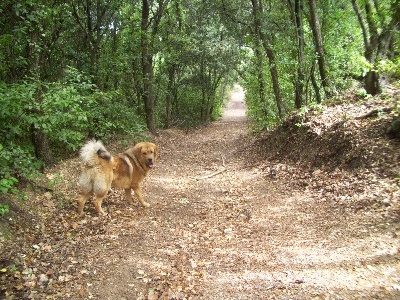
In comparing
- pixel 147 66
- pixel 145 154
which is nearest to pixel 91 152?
pixel 145 154

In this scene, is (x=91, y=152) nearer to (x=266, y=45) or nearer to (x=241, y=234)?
(x=241, y=234)

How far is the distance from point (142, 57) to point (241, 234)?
13781mm

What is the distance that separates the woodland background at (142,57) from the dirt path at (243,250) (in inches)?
75.6

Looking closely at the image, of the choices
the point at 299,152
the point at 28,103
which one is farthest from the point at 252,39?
the point at 28,103

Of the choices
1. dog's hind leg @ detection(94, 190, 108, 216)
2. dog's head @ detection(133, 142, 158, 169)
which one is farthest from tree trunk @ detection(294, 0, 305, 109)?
dog's hind leg @ detection(94, 190, 108, 216)

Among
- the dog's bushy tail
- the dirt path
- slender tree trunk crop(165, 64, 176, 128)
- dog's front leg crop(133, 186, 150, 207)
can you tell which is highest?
slender tree trunk crop(165, 64, 176, 128)

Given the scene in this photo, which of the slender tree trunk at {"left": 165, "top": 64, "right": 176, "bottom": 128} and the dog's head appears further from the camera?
the slender tree trunk at {"left": 165, "top": 64, "right": 176, "bottom": 128}

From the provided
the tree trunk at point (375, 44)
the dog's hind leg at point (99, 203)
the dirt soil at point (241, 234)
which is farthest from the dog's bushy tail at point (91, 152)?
the tree trunk at point (375, 44)

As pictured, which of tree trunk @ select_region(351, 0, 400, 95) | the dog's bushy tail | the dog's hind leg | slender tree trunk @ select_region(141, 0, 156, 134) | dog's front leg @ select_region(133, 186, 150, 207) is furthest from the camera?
slender tree trunk @ select_region(141, 0, 156, 134)

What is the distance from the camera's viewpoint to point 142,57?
1766cm

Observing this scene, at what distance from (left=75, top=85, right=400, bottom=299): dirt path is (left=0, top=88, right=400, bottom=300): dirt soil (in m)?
0.02

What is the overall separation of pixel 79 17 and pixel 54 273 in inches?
480

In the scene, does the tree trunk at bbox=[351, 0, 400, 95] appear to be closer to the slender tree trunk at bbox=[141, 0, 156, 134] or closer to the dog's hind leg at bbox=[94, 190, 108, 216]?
the dog's hind leg at bbox=[94, 190, 108, 216]

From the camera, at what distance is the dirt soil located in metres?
4.39
